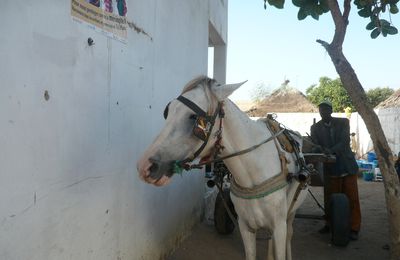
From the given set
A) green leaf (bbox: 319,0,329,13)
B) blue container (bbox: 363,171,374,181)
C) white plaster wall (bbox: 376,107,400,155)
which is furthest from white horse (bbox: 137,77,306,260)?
white plaster wall (bbox: 376,107,400,155)

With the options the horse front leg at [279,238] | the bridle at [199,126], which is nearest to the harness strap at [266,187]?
the horse front leg at [279,238]

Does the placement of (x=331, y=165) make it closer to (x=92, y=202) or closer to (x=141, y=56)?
(x=141, y=56)

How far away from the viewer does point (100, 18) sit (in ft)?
9.41

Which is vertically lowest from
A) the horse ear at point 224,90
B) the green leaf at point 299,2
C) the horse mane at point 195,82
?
the horse ear at point 224,90

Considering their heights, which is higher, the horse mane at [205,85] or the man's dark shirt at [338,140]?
the horse mane at [205,85]

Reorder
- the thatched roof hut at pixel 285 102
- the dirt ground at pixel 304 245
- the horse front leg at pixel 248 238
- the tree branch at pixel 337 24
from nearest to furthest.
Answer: the horse front leg at pixel 248 238, the tree branch at pixel 337 24, the dirt ground at pixel 304 245, the thatched roof hut at pixel 285 102

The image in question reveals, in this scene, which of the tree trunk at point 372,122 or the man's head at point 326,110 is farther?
the man's head at point 326,110

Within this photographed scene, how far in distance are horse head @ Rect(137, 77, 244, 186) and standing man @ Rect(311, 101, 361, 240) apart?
3104 mm

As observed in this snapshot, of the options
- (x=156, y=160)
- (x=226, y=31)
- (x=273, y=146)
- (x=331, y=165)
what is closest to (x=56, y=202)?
(x=156, y=160)

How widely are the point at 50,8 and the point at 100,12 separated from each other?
64cm

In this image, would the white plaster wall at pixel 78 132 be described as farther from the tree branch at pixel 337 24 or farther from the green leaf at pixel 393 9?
the green leaf at pixel 393 9

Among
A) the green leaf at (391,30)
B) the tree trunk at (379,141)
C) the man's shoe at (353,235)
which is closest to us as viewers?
the tree trunk at (379,141)

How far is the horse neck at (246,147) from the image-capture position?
9.12 ft

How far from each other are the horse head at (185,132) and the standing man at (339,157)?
122 inches
